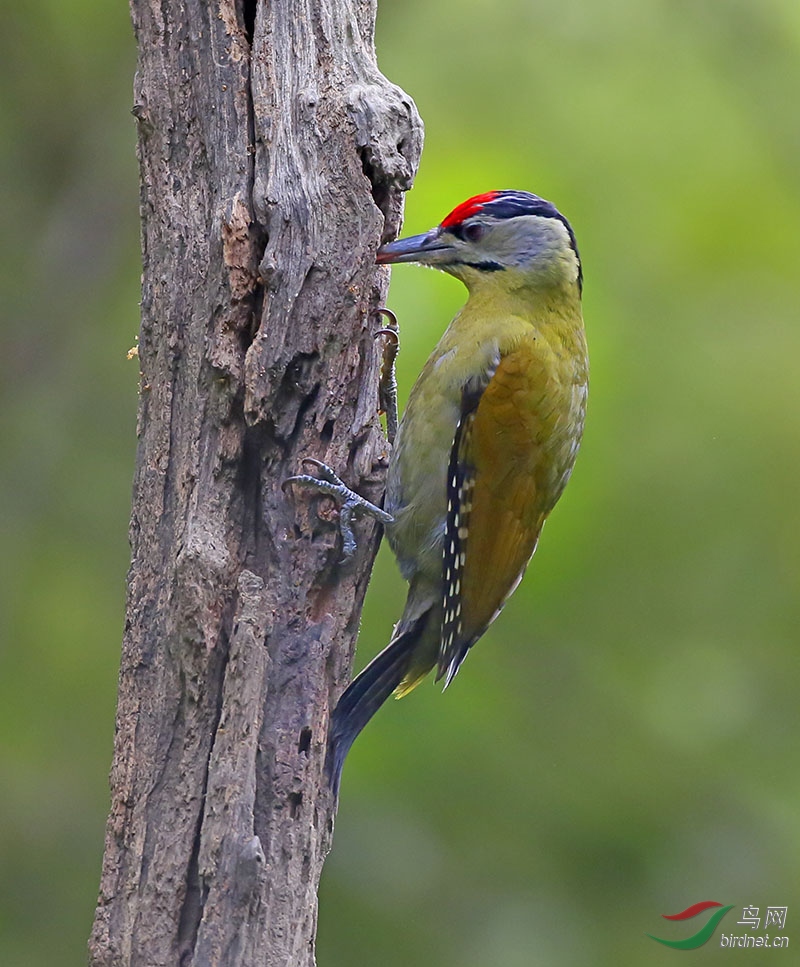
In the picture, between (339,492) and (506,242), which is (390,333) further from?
(506,242)

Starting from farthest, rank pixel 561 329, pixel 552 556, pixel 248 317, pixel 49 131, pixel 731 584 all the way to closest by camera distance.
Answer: pixel 49 131, pixel 731 584, pixel 552 556, pixel 561 329, pixel 248 317

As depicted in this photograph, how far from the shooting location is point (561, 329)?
3777 mm

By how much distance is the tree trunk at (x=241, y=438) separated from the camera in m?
2.83

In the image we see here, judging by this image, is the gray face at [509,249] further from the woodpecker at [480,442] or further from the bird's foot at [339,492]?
the bird's foot at [339,492]

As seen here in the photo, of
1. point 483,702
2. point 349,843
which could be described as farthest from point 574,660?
point 349,843

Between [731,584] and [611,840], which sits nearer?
[611,840]

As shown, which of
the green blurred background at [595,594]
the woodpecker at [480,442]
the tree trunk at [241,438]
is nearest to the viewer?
the tree trunk at [241,438]

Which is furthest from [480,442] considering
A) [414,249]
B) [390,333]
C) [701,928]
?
[701,928]

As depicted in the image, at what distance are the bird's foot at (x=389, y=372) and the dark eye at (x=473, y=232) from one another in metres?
0.43

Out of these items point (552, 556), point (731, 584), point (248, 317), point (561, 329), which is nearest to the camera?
point (248, 317)

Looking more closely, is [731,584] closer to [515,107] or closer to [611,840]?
[611,840]

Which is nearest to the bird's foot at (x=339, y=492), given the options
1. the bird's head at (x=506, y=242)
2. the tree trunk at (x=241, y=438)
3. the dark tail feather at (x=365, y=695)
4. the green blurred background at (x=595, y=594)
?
the tree trunk at (x=241, y=438)

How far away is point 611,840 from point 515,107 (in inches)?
115

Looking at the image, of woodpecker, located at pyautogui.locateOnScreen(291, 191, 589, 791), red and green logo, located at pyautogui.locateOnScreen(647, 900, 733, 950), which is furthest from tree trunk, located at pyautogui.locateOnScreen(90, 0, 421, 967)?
red and green logo, located at pyautogui.locateOnScreen(647, 900, 733, 950)
